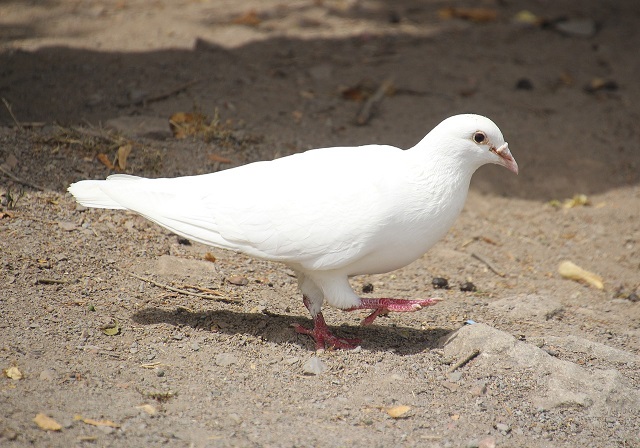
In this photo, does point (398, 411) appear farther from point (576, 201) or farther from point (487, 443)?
point (576, 201)

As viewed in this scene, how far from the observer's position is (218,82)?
727 centimetres

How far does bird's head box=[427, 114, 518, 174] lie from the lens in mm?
3932

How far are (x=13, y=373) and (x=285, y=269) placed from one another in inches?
84.2

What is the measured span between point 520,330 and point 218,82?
158 inches

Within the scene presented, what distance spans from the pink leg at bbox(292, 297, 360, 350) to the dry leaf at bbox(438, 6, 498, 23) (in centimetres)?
627

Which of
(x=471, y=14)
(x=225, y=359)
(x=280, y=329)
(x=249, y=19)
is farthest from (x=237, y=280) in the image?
(x=471, y=14)

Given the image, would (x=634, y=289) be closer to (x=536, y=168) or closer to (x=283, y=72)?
(x=536, y=168)

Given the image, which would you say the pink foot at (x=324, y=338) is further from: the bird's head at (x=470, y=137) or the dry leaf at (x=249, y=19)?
the dry leaf at (x=249, y=19)

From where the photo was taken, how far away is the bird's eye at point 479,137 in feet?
12.9

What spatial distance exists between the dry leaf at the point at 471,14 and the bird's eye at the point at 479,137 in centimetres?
593

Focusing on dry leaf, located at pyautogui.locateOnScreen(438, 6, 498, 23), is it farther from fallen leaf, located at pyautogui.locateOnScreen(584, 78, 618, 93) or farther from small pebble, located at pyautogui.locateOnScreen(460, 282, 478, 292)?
small pebble, located at pyautogui.locateOnScreen(460, 282, 478, 292)

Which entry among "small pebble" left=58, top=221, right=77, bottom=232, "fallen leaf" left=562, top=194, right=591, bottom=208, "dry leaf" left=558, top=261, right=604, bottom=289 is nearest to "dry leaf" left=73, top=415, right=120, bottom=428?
"small pebble" left=58, top=221, right=77, bottom=232

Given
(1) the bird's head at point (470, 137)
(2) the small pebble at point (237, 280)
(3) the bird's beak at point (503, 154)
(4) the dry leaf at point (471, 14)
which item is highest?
(1) the bird's head at point (470, 137)

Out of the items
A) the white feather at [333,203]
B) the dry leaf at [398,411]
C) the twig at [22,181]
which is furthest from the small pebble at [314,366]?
the twig at [22,181]
